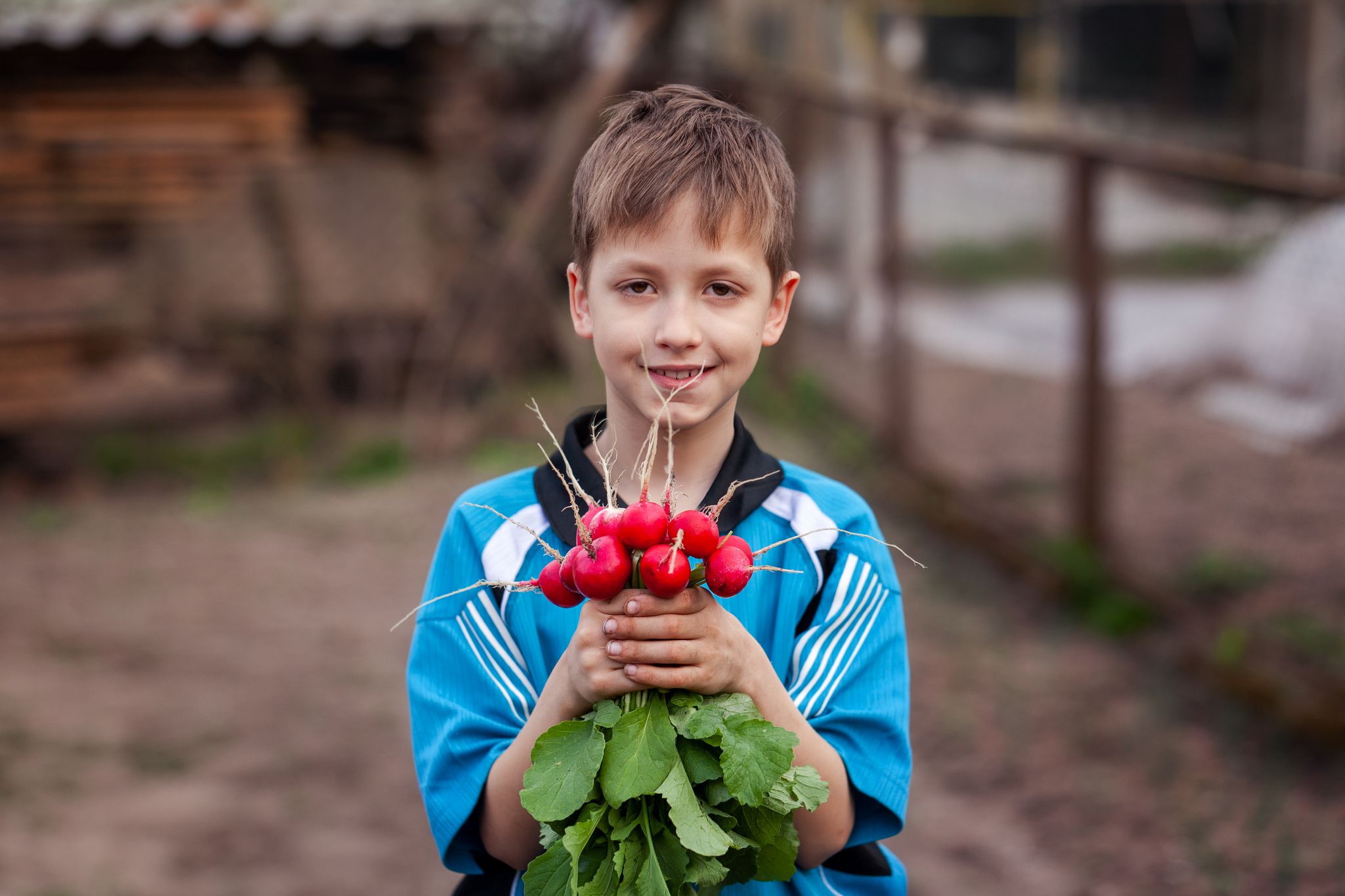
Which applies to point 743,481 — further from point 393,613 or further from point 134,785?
point 393,613

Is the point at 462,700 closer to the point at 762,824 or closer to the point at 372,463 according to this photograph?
the point at 762,824

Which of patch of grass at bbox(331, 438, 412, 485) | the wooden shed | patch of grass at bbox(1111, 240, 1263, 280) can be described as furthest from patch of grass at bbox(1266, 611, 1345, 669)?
the wooden shed

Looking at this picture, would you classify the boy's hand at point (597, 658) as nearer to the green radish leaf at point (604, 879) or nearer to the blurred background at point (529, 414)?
the green radish leaf at point (604, 879)

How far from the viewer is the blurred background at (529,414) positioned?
13.6ft

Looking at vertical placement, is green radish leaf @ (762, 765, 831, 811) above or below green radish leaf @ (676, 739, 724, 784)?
below

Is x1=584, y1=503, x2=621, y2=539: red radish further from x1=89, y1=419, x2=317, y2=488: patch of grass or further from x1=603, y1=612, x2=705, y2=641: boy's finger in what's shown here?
x1=89, y1=419, x2=317, y2=488: patch of grass

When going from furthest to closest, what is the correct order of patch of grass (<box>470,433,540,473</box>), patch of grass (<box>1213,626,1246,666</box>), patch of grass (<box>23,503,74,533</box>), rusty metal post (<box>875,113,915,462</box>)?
1. patch of grass (<box>470,433,540,473</box>)
2. patch of grass (<box>23,503,74,533</box>)
3. rusty metal post (<box>875,113,915,462</box>)
4. patch of grass (<box>1213,626,1246,666</box>)

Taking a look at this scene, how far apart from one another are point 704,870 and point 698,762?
121 mm

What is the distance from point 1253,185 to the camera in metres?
4.12

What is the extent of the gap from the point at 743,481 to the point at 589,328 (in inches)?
11.1

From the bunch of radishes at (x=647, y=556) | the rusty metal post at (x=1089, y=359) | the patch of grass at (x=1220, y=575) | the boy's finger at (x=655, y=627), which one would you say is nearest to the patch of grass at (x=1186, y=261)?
the rusty metal post at (x=1089, y=359)

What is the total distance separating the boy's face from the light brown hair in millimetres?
19

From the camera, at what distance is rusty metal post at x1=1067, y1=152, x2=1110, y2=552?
516 cm

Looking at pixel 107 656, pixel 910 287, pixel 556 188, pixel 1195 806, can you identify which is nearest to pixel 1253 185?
pixel 1195 806
